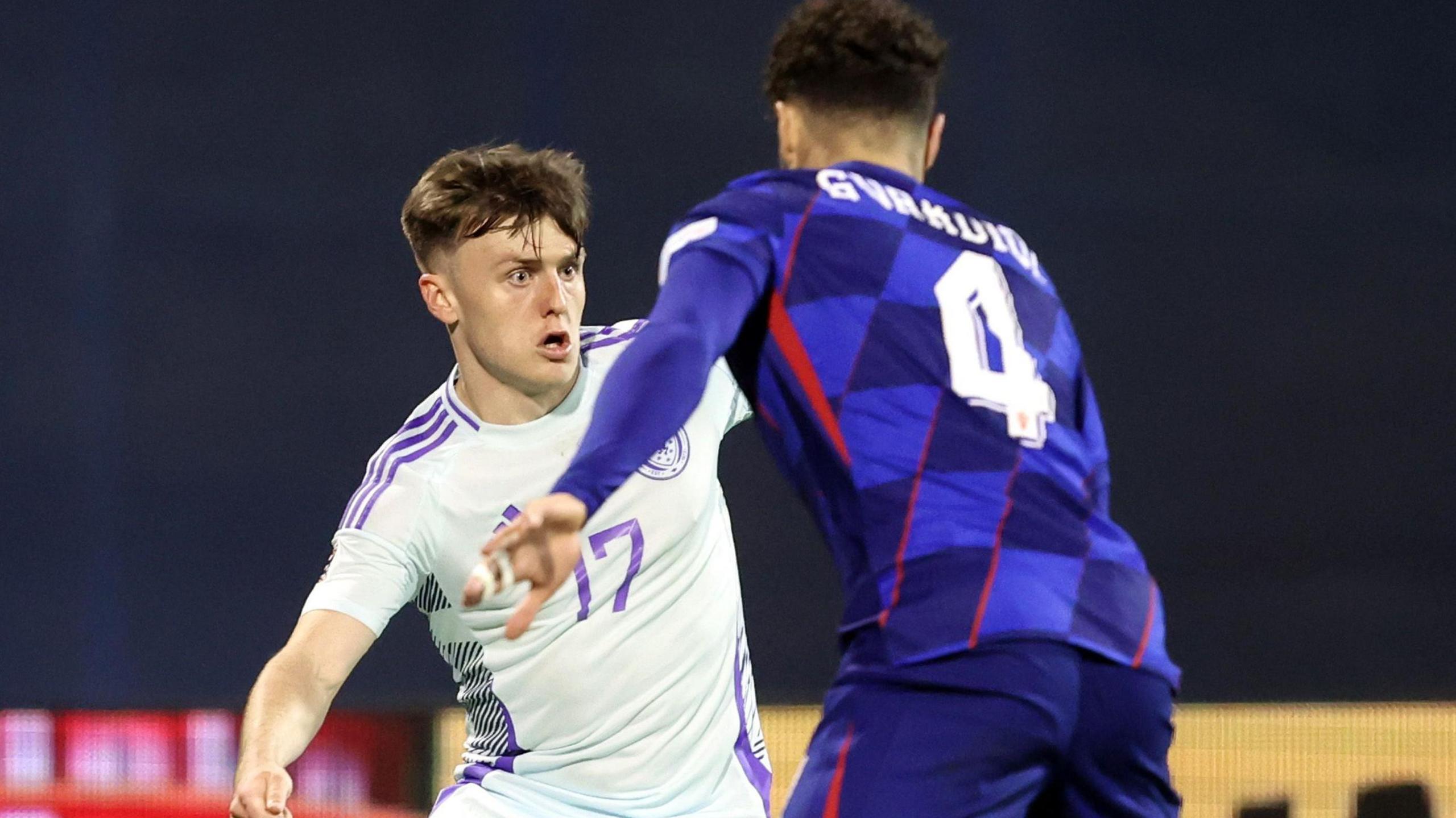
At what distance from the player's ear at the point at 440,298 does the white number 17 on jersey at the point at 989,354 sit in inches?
52.0

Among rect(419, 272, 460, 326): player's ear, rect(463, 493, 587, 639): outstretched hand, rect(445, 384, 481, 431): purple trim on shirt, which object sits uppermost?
rect(463, 493, 587, 639): outstretched hand

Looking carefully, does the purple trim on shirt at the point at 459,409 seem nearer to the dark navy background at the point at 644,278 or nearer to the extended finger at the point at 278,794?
the extended finger at the point at 278,794

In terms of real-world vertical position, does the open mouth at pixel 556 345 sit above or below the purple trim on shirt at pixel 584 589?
above

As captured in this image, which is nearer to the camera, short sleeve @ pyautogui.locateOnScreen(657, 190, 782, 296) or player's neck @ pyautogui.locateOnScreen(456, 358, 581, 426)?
short sleeve @ pyautogui.locateOnScreen(657, 190, 782, 296)

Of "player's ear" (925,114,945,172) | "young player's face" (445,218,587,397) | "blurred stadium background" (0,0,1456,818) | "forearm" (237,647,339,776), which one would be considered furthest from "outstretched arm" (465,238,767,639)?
"blurred stadium background" (0,0,1456,818)

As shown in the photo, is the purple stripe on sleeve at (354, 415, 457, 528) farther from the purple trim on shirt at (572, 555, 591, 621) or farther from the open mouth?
the purple trim on shirt at (572, 555, 591, 621)

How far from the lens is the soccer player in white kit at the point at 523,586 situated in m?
2.89

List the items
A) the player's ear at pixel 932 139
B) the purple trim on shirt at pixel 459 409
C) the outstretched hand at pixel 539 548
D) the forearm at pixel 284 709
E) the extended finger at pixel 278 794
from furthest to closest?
the purple trim on shirt at pixel 459 409 < the forearm at pixel 284 709 < the extended finger at pixel 278 794 < the player's ear at pixel 932 139 < the outstretched hand at pixel 539 548

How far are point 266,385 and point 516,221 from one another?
4349 mm

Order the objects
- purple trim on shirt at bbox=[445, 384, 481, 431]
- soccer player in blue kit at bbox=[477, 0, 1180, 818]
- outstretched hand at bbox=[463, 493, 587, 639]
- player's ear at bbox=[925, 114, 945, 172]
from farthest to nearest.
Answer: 1. purple trim on shirt at bbox=[445, 384, 481, 431]
2. player's ear at bbox=[925, 114, 945, 172]
3. soccer player in blue kit at bbox=[477, 0, 1180, 818]
4. outstretched hand at bbox=[463, 493, 587, 639]

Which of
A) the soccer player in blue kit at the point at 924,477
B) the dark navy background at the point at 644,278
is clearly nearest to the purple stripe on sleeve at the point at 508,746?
the soccer player in blue kit at the point at 924,477

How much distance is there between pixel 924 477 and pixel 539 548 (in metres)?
0.46

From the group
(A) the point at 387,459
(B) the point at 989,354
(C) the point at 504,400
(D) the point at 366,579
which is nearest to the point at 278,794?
(D) the point at 366,579

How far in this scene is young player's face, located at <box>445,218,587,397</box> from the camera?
2992 mm
